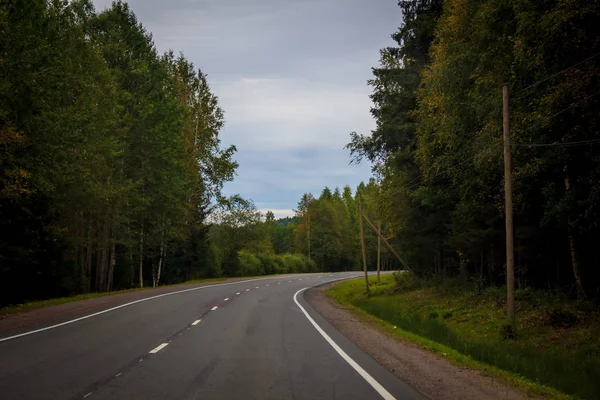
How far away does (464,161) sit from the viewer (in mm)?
20469

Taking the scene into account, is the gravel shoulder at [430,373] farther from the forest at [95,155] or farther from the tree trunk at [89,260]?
the tree trunk at [89,260]

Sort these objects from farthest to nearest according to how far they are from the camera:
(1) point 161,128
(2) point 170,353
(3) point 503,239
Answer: (1) point 161,128 → (3) point 503,239 → (2) point 170,353

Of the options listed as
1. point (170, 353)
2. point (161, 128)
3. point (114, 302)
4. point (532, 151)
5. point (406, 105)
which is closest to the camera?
point (170, 353)

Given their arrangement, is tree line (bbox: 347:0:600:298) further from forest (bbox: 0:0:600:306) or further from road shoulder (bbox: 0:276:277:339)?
road shoulder (bbox: 0:276:277:339)

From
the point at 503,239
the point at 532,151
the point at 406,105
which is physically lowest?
the point at 503,239

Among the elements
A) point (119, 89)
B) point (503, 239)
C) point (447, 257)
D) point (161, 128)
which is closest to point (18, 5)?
point (119, 89)

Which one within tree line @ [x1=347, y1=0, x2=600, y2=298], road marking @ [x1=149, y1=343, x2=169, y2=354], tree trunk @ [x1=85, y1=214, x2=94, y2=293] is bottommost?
road marking @ [x1=149, y1=343, x2=169, y2=354]

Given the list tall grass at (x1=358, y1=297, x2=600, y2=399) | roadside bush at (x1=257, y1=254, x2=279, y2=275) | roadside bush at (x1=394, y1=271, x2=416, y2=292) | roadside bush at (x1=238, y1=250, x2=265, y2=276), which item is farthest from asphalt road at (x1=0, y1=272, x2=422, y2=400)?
roadside bush at (x1=257, y1=254, x2=279, y2=275)

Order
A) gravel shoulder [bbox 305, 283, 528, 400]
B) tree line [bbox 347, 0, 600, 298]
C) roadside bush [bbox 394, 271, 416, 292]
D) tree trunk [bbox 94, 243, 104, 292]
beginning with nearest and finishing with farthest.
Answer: gravel shoulder [bbox 305, 283, 528, 400] → tree line [bbox 347, 0, 600, 298] → tree trunk [bbox 94, 243, 104, 292] → roadside bush [bbox 394, 271, 416, 292]

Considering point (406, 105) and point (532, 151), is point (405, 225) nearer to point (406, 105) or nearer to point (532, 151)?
point (406, 105)

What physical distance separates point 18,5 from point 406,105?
69.2 ft

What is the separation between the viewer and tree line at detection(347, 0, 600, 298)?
13273mm

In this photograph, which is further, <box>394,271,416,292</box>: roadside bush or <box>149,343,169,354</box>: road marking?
<box>394,271,416,292</box>: roadside bush

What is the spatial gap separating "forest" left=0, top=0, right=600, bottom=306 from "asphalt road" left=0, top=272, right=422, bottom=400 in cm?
789
